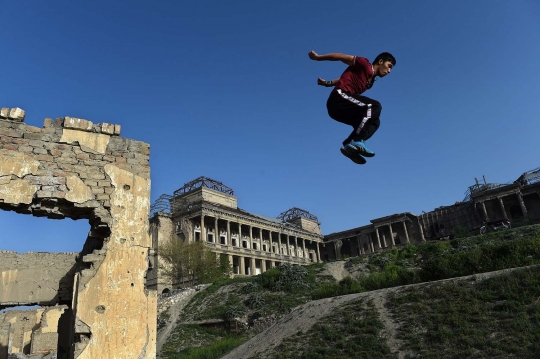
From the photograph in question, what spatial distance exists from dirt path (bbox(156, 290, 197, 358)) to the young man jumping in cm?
1980

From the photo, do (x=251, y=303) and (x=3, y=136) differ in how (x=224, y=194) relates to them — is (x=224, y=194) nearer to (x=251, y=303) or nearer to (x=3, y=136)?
(x=251, y=303)

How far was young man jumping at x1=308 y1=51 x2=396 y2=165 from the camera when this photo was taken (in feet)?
14.7

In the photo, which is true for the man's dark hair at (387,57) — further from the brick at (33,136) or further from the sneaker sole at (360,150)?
the brick at (33,136)

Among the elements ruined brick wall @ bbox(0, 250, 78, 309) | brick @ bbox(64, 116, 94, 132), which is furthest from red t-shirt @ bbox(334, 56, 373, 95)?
ruined brick wall @ bbox(0, 250, 78, 309)

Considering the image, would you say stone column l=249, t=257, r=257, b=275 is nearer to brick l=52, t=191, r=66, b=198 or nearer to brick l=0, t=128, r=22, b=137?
brick l=52, t=191, r=66, b=198

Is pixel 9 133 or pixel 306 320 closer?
pixel 9 133

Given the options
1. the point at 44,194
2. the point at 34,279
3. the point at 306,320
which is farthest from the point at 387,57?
the point at 34,279

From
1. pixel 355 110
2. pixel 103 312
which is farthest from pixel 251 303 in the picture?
pixel 355 110

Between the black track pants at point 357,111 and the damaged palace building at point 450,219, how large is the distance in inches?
2085

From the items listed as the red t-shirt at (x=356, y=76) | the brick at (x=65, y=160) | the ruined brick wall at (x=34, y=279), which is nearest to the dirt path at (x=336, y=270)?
the ruined brick wall at (x=34, y=279)

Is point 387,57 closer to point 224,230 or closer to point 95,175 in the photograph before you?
point 95,175

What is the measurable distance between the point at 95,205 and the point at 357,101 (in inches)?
249

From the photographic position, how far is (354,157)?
4.66m

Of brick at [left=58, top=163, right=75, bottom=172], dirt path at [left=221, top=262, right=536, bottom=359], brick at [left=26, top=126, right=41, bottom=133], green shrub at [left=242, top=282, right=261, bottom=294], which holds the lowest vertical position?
dirt path at [left=221, top=262, right=536, bottom=359]
